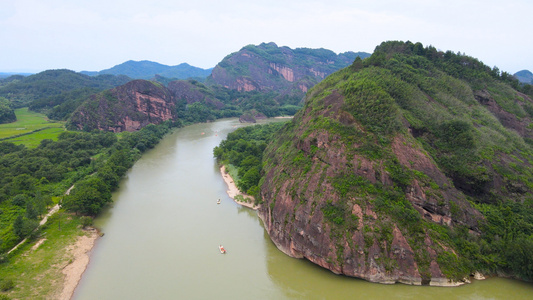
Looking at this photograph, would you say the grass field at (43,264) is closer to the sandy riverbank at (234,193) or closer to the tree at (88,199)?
the tree at (88,199)

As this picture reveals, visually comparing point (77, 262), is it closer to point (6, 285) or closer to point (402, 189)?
point (6, 285)

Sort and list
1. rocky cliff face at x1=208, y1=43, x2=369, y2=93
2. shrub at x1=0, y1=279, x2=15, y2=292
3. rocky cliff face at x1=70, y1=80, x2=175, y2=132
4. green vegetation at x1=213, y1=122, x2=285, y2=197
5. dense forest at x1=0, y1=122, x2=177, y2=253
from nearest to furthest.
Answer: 1. shrub at x1=0, y1=279, x2=15, y2=292
2. dense forest at x1=0, y1=122, x2=177, y2=253
3. green vegetation at x1=213, y1=122, x2=285, y2=197
4. rocky cliff face at x1=70, y1=80, x2=175, y2=132
5. rocky cliff face at x1=208, y1=43, x2=369, y2=93

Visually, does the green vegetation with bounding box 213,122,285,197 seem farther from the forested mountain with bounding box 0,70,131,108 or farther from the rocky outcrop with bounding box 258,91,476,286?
the forested mountain with bounding box 0,70,131,108

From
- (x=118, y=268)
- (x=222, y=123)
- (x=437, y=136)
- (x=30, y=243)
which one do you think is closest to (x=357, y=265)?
(x=437, y=136)

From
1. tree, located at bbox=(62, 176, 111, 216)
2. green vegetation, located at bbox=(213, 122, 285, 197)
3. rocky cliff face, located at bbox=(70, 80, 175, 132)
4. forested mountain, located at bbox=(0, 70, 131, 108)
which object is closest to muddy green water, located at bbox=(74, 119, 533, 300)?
tree, located at bbox=(62, 176, 111, 216)

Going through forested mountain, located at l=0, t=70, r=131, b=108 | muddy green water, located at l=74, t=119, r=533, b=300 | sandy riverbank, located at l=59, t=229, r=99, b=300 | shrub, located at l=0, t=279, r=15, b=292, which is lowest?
muddy green water, located at l=74, t=119, r=533, b=300

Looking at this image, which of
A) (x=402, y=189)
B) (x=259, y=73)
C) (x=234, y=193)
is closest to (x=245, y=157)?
(x=234, y=193)
